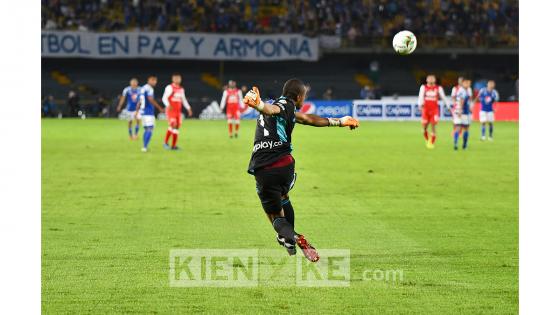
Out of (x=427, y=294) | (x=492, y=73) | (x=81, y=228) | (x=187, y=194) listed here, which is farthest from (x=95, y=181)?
(x=492, y=73)

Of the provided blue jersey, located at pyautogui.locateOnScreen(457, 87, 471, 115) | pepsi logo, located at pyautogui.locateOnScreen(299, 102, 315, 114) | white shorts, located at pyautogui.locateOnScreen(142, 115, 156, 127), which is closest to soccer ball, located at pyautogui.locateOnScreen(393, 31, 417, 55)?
white shorts, located at pyautogui.locateOnScreen(142, 115, 156, 127)

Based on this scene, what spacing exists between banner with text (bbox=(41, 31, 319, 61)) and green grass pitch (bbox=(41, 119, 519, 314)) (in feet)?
93.7

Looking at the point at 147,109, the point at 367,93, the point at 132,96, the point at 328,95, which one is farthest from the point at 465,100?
the point at 328,95

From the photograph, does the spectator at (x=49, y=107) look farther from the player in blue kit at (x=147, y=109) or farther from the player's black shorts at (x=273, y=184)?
the player's black shorts at (x=273, y=184)

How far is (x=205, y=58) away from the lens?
5875 centimetres

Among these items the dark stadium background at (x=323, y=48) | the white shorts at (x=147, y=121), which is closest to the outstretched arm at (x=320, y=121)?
the white shorts at (x=147, y=121)

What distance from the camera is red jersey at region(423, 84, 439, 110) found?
102 ft

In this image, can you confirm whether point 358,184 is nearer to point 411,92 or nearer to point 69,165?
point 69,165

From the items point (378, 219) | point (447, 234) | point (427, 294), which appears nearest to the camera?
point (427, 294)

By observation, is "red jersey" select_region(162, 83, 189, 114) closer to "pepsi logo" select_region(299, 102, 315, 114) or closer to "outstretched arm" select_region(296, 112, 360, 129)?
"outstretched arm" select_region(296, 112, 360, 129)

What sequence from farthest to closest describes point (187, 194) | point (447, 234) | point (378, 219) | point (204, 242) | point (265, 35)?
1. point (265, 35)
2. point (187, 194)
3. point (378, 219)
4. point (447, 234)
5. point (204, 242)

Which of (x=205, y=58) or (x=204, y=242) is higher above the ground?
(x=205, y=58)

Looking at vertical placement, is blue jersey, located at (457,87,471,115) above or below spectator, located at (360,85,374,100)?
below
